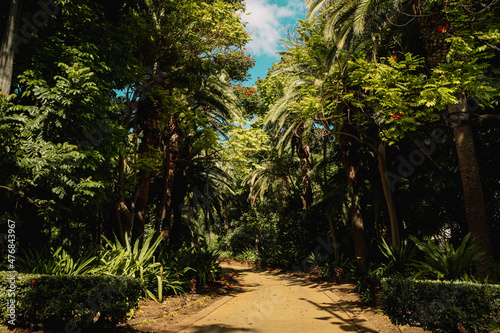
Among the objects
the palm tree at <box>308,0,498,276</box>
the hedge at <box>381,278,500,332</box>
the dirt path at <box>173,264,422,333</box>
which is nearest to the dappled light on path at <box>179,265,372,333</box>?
the dirt path at <box>173,264,422,333</box>

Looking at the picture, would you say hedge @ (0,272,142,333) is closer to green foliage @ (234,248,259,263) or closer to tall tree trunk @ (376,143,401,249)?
tall tree trunk @ (376,143,401,249)

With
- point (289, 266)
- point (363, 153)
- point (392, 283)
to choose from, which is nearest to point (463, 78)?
point (392, 283)

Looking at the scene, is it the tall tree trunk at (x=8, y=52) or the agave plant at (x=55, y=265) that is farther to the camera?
the tall tree trunk at (x=8, y=52)

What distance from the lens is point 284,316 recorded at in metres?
7.75

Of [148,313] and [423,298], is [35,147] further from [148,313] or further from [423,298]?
[423,298]

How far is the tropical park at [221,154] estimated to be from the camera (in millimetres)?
5598

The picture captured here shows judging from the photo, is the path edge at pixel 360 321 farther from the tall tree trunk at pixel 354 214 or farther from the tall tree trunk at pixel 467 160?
the tall tree trunk at pixel 354 214

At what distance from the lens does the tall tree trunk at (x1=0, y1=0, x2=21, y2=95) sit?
634 centimetres

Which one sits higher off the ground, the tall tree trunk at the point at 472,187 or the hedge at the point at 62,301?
the tall tree trunk at the point at 472,187

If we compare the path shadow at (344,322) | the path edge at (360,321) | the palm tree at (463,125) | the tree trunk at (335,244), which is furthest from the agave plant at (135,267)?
the tree trunk at (335,244)

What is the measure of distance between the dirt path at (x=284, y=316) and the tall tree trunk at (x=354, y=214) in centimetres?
214

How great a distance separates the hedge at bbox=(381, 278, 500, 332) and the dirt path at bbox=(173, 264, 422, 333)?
80 cm

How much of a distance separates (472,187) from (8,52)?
10.1m

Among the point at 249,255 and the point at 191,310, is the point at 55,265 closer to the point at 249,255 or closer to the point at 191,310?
the point at 191,310
